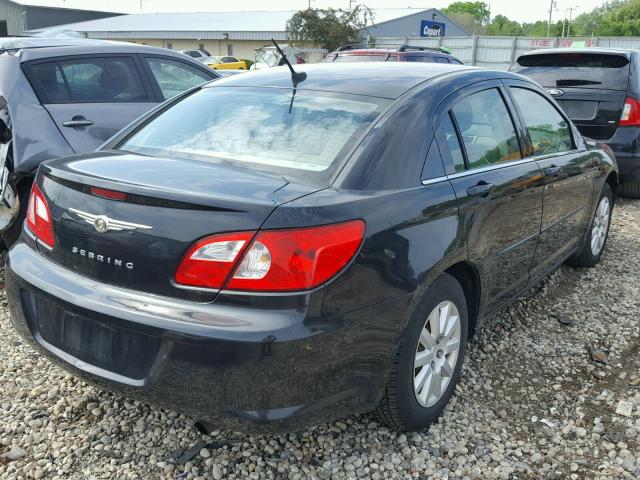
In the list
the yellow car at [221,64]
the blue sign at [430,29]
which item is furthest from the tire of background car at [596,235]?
the blue sign at [430,29]

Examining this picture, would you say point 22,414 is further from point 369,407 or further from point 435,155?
point 435,155

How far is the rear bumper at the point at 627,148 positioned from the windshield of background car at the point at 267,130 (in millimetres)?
4987

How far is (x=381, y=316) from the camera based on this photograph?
235 cm

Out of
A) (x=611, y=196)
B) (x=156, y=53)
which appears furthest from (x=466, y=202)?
(x=156, y=53)

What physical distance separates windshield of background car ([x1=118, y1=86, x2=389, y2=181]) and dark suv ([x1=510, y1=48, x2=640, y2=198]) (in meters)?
4.89

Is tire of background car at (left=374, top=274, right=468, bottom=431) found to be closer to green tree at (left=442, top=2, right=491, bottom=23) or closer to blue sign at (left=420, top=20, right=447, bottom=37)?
blue sign at (left=420, top=20, right=447, bottom=37)

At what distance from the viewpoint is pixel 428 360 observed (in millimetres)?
2768

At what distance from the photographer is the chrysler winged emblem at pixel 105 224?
227 cm

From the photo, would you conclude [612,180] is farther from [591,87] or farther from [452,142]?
[452,142]

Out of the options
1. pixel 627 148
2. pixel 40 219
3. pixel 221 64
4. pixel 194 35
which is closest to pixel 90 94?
pixel 40 219

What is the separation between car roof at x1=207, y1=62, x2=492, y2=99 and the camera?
9.64 feet

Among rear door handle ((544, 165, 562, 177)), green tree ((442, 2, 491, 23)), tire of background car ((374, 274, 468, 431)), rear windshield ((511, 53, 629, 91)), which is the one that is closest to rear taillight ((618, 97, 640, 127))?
rear windshield ((511, 53, 629, 91))

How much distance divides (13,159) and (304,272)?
304 centimetres

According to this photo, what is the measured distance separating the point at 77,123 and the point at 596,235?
13.6 feet
